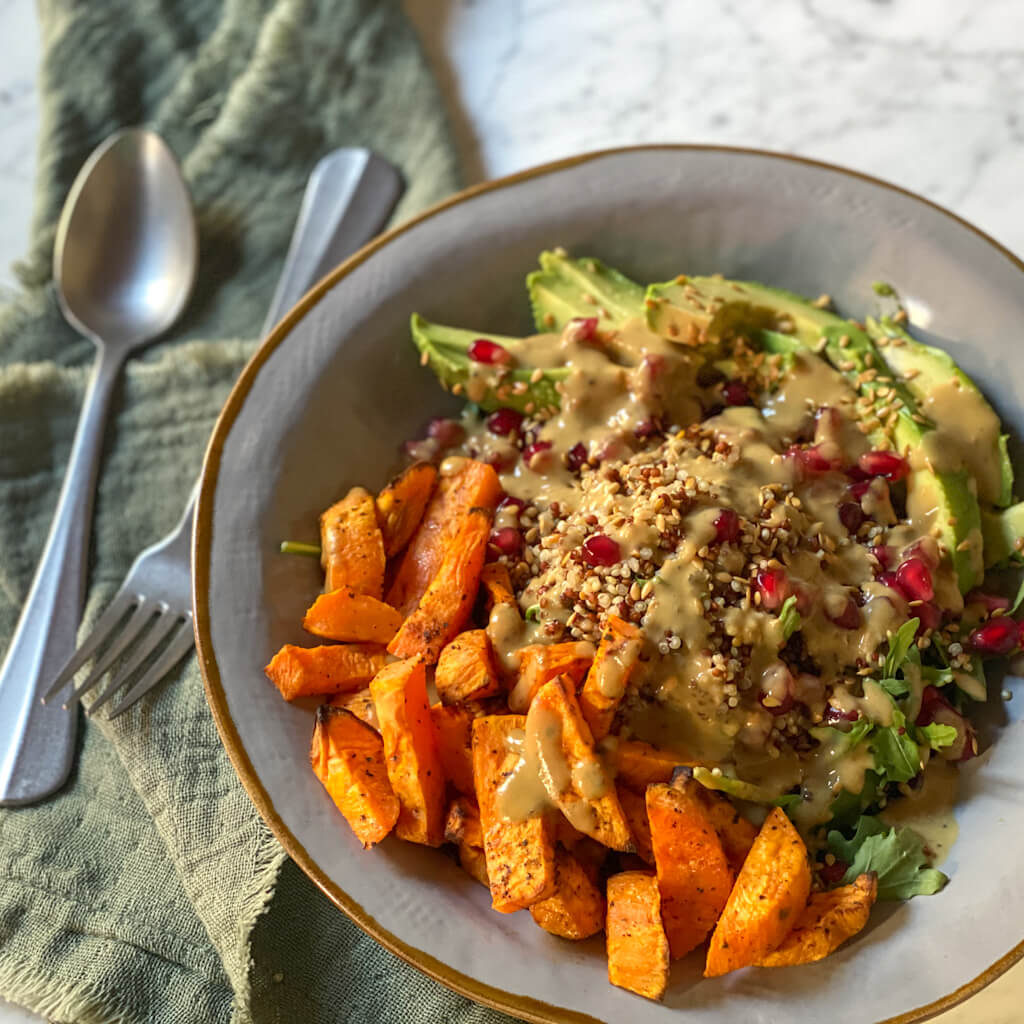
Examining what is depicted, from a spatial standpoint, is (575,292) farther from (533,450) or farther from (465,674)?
(465,674)

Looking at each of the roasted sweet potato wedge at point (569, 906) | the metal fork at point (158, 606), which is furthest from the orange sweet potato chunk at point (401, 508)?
the roasted sweet potato wedge at point (569, 906)

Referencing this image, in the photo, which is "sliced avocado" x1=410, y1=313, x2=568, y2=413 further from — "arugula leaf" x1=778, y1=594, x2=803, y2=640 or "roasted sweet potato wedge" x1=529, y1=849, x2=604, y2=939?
"roasted sweet potato wedge" x1=529, y1=849, x2=604, y2=939

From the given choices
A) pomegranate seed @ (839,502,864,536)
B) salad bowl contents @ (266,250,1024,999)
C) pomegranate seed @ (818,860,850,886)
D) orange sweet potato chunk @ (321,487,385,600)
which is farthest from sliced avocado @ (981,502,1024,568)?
orange sweet potato chunk @ (321,487,385,600)

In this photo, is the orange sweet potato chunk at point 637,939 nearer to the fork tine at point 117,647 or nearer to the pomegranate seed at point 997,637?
the pomegranate seed at point 997,637

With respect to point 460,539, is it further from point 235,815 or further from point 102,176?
point 102,176

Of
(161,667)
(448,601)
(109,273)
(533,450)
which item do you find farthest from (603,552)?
(109,273)
